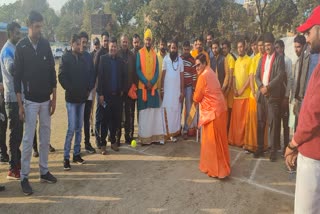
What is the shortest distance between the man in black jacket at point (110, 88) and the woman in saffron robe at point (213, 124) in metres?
1.71

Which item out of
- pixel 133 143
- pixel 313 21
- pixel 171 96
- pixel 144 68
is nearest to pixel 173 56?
pixel 144 68

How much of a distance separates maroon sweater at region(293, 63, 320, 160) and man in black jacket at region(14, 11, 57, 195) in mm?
3431

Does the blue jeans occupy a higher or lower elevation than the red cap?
lower

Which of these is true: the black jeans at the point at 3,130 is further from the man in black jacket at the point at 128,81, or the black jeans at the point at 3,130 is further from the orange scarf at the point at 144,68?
the orange scarf at the point at 144,68

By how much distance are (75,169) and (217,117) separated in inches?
99.6

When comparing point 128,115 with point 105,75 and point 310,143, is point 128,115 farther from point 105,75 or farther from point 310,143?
point 310,143

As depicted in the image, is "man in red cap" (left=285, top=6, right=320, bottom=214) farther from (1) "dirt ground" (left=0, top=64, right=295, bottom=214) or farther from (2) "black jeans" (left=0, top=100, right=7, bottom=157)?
(2) "black jeans" (left=0, top=100, right=7, bottom=157)

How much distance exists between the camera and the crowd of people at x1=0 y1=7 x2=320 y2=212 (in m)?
4.61

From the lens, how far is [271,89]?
586 centimetres

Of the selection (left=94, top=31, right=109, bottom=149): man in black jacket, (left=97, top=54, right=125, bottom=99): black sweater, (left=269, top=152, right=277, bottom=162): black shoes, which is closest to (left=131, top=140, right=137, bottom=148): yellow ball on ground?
(left=94, top=31, right=109, bottom=149): man in black jacket

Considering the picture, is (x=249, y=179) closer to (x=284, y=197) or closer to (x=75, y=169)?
(x=284, y=197)

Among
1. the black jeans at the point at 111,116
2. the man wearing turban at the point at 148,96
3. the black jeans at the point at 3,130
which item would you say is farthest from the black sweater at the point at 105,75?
the black jeans at the point at 3,130

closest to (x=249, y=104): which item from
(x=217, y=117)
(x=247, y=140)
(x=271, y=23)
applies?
(x=247, y=140)

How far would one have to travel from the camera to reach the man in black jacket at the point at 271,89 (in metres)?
5.84
